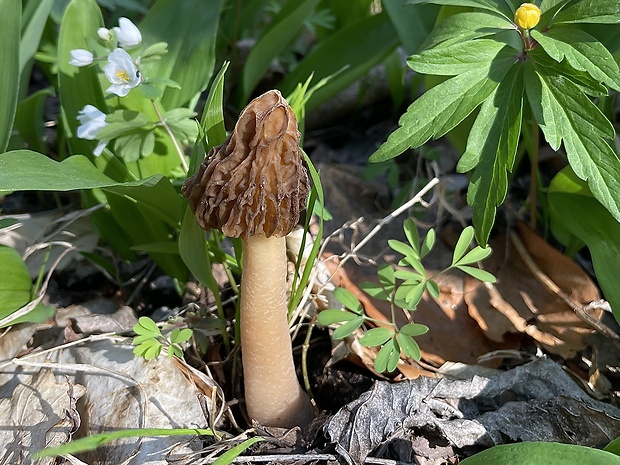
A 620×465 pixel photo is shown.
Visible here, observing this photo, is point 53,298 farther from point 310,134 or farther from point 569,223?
point 569,223

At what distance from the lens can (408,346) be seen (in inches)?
48.9

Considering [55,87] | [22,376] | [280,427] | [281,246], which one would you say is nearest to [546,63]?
[281,246]

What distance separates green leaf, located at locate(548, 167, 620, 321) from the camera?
1.33 meters

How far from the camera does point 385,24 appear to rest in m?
1.89

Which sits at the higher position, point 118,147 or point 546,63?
point 546,63

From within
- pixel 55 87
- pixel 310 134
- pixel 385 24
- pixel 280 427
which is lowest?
pixel 280 427

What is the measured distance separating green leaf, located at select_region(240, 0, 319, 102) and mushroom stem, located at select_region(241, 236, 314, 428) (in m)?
0.87

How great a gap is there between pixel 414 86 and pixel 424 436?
Result: 1.28 m

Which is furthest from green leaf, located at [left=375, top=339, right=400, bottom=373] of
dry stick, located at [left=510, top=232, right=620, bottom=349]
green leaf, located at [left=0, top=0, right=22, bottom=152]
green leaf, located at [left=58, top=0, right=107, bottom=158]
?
green leaf, located at [left=0, top=0, right=22, bottom=152]

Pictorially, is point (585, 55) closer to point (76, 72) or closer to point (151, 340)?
point (151, 340)

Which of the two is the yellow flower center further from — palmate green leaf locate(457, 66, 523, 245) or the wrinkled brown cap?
palmate green leaf locate(457, 66, 523, 245)

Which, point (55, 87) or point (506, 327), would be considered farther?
point (55, 87)

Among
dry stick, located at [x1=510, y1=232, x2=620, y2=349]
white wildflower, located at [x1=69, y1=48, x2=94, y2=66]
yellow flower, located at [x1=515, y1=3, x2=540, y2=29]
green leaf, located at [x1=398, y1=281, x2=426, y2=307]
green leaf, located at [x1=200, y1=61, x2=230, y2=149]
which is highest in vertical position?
yellow flower, located at [x1=515, y1=3, x2=540, y2=29]

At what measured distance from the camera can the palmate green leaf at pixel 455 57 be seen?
45.2 inches
